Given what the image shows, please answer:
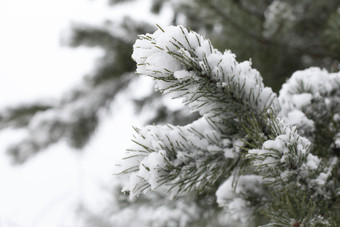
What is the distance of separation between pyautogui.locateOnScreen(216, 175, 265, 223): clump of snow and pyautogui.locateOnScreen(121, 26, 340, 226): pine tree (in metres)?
0.06

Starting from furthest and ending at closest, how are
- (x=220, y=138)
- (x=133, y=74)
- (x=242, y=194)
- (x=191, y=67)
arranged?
(x=133, y=74) < (x=242, y=194) < (x=220, y=138) < (x=191, y=67)

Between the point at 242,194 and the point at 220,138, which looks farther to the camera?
the point at 242,194

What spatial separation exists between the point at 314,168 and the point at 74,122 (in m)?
1.97

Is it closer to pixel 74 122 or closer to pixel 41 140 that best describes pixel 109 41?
pixel 74 122

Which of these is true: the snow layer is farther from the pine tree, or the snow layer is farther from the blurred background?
the blurred background

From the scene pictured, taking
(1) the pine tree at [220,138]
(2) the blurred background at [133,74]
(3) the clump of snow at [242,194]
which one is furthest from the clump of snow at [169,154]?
(2) the blurred background at [133,74]

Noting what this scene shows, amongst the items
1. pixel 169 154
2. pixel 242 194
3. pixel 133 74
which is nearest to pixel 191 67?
pixel 169 154

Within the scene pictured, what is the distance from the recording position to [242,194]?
75cm

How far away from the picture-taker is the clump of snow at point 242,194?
0.75 meters

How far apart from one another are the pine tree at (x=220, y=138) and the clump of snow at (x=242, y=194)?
0.21 feet

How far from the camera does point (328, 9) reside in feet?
6.28

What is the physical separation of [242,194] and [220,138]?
0.74 ft

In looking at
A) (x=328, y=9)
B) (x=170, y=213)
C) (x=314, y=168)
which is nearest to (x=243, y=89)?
(x=314, y=168)

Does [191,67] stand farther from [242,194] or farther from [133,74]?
[133,74]
